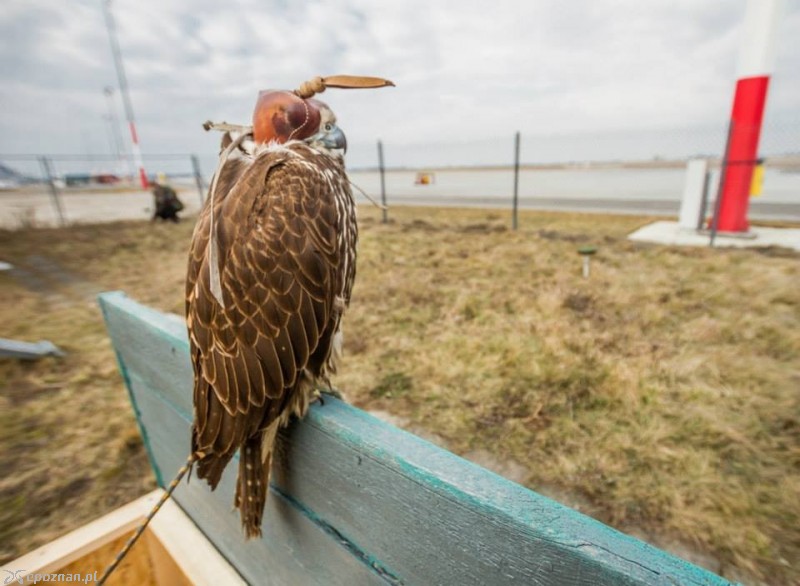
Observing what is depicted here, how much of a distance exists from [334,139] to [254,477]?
110cm

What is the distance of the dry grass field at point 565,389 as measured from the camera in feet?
6.66

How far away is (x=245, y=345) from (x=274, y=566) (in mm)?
827

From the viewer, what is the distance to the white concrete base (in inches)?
254

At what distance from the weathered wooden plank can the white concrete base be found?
293 inches

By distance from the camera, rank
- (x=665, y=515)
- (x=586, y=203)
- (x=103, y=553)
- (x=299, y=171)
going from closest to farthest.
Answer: (x=299, y=171) < (x=103, y=553) < (x=665, y=515) < (x=586, y=203)

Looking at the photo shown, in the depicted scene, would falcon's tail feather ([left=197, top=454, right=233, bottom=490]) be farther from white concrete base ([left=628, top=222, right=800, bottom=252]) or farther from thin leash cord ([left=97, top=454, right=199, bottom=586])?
white concrete base ([left=628, top=222, right=800, bottom=252])

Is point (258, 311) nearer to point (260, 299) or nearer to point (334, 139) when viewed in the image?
point (260, 299)

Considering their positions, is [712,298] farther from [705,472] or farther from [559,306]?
[705,472]

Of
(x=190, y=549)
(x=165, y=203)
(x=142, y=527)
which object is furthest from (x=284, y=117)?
(x=165, y=203)

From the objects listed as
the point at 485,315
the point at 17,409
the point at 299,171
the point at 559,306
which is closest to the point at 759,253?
the point at 559,306

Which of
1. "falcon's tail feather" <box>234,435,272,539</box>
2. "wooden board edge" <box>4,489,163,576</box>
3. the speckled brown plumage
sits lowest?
"wooden board edge" <box>4,489,163,576</box>

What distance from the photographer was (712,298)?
14.2 feet

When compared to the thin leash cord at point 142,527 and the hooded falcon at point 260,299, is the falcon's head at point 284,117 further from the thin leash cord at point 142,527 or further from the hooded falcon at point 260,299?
the thin leash cord at point 142,527

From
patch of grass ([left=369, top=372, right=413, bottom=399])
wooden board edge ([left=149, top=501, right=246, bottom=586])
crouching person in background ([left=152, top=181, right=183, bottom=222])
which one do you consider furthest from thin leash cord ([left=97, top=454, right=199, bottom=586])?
crouching person in background ([left=152, top=181, right=183, bottom=222])
